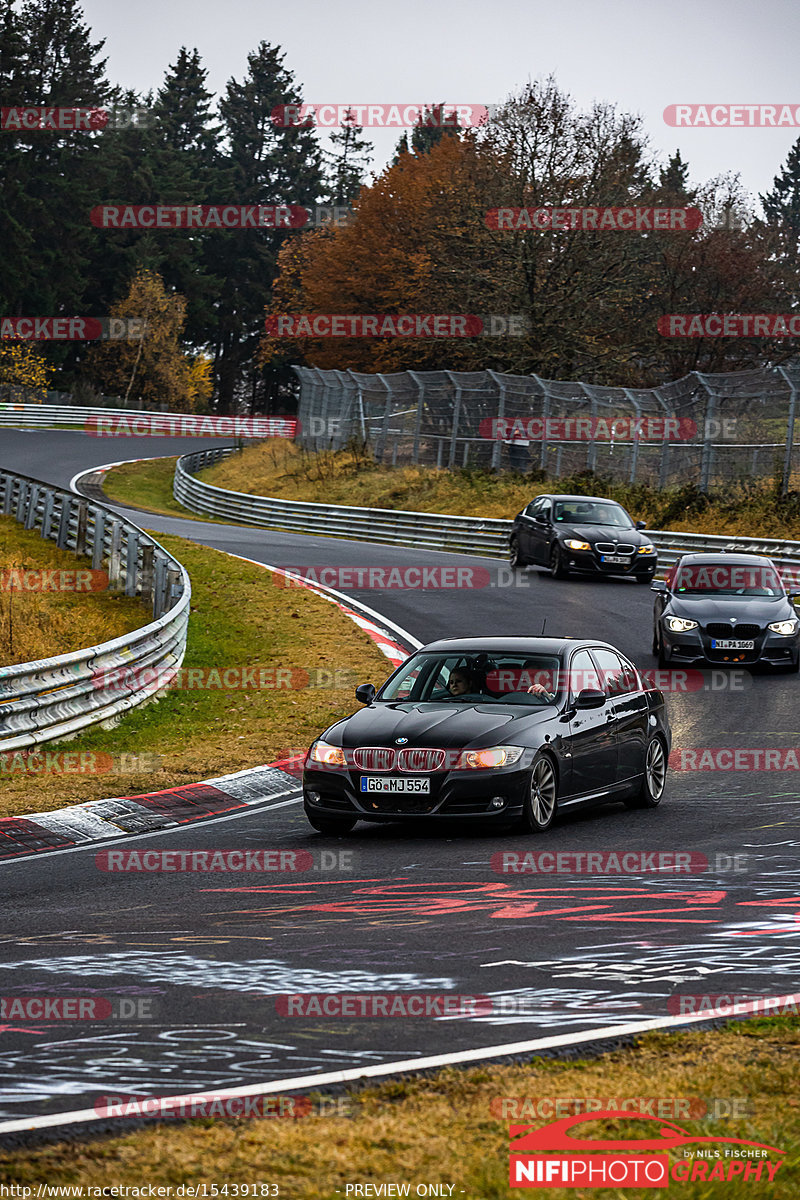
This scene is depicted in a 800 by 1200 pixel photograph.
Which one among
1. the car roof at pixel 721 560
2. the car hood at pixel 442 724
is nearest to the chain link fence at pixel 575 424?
the car roof at pixel 721 560

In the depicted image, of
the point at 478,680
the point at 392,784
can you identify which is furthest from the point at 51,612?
the point at 392,784

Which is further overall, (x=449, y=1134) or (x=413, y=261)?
(x=413, y=261)

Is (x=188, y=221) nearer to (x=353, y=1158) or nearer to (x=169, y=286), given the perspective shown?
(x=169, y=286)

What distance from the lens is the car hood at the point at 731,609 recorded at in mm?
19172

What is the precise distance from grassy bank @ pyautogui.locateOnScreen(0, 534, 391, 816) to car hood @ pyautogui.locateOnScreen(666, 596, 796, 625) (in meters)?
4.02

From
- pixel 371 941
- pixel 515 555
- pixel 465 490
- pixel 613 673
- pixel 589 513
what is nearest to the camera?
pixel 371 941

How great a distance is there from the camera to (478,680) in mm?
11484

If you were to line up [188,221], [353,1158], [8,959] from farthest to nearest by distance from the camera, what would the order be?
[188,221], [8,959], [353,1158]

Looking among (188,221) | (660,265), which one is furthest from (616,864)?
(188,221)

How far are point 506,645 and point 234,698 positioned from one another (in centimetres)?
667

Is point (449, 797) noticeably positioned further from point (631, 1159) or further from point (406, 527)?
point (406, 527)

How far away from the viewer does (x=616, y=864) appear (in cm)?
941

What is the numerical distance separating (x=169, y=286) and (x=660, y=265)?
160 feet

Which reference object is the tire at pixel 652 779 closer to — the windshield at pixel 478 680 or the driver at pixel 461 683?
the windshield at pixel 478 680
